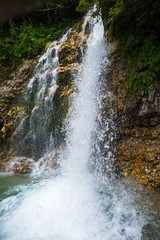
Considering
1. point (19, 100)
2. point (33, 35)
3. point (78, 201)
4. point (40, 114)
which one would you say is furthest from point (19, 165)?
point (33, 35)

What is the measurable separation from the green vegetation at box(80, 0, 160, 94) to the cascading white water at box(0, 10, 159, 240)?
23.9 inches

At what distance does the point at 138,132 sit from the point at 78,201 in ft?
8.20

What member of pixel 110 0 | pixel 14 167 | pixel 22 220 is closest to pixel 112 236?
pixel 22 220

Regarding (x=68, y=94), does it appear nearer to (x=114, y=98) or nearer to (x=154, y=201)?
(x=114, y=98)

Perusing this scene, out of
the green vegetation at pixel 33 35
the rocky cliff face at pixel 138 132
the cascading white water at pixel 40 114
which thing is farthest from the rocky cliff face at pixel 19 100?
the rocky cliff face at pixel 138 132

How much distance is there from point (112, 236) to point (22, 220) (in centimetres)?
194

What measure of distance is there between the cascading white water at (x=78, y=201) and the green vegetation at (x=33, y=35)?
20.3ft

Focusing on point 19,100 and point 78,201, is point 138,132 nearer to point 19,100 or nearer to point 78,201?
point 78,201

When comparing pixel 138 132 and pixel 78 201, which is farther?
pixel 138 132

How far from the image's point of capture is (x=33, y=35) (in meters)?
10.4

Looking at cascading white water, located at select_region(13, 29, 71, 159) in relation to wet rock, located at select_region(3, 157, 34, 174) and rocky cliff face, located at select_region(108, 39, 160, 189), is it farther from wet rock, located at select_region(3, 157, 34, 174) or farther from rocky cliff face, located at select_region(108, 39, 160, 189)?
rocky cliff face, located at select_region(108, 39, 160, 189)

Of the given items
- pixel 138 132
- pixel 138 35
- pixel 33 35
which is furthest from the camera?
pixel 33 35

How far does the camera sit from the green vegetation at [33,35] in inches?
375

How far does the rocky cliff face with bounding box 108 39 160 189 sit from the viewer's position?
350cm
